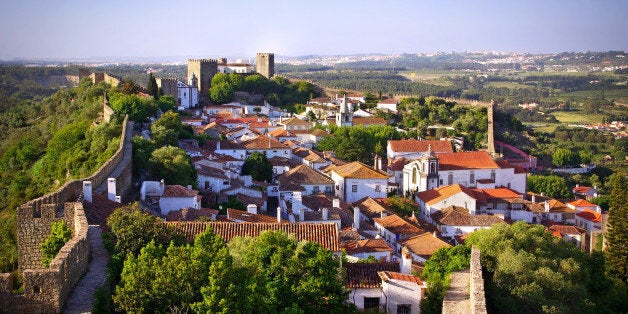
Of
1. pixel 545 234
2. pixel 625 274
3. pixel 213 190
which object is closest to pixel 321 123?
pixel 213 190

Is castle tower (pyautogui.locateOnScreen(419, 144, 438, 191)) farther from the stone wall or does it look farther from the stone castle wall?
the stone wall

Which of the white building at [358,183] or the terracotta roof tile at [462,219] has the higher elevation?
the white building at [358,183]

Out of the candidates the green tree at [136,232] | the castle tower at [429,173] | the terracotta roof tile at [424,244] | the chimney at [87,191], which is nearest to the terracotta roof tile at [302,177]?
the castle tower at [429,173]

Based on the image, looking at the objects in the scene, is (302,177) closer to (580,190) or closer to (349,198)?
(349,198)

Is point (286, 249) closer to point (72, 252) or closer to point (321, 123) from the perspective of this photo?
point (72, 252)

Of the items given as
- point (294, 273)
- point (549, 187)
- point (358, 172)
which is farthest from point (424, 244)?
point (549, 187)

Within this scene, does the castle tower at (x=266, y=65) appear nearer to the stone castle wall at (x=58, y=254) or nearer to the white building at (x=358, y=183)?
the white building at (x=358, y=183)
